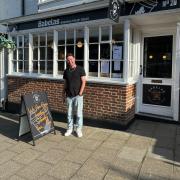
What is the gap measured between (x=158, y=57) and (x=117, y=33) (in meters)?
1.45

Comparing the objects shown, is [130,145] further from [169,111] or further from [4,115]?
[4,115]

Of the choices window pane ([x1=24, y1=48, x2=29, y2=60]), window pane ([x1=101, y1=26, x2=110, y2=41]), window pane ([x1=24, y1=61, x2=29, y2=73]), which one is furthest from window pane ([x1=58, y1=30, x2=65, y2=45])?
window pane ([x1=24, y1=61, x2=29, y2=73])

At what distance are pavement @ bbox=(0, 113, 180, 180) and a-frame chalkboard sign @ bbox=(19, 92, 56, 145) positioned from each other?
0.23m

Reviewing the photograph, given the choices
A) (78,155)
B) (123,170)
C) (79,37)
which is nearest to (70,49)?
(79,37)

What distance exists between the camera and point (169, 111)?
6.88m

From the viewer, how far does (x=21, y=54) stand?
8.67 metres

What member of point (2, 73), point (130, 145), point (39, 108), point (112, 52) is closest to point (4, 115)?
point (2, 73)

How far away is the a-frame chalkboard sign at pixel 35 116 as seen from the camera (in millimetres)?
5312

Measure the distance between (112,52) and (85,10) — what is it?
135 centimetres

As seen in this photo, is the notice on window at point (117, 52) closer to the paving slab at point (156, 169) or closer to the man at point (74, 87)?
the man at point (74, 87)

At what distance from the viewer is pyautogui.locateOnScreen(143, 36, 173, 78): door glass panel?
22.4ft

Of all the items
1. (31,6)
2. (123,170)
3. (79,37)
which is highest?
(31,6)

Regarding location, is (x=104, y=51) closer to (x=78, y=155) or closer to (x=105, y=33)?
(x=105, y=33)

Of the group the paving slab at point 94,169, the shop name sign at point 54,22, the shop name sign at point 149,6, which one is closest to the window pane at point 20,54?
the shop name sign at point 54,22
